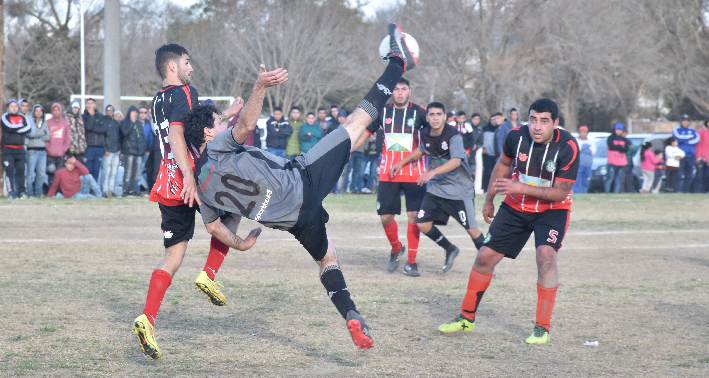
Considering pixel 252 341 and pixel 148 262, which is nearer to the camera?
pixel 252 341

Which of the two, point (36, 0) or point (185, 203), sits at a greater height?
point (36, 0)

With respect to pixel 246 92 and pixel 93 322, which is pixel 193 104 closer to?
pixel 93 322

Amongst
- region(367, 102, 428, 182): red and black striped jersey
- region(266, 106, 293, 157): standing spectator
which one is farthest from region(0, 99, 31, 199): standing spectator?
region(367, 102, 428, 182): red and black striped jersey

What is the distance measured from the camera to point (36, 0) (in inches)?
1452

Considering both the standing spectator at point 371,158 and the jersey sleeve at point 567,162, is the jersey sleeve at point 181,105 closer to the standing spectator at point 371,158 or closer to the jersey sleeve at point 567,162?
the jersey sleeve at point 567,162

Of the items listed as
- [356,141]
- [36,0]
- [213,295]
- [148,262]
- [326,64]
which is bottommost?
[148,262]

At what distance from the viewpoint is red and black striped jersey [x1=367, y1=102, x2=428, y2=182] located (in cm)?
829

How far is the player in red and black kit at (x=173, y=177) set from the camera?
4734 millimetres

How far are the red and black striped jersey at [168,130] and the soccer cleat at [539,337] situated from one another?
2.77 m

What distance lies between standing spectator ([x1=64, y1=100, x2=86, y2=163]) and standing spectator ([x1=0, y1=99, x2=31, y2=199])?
2.83 feet

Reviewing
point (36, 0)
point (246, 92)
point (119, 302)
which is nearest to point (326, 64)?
point (246, 92)

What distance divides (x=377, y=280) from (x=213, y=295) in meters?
2.72

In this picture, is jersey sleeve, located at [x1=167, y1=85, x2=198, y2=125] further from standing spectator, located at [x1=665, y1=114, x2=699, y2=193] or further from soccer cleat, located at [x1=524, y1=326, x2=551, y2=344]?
standing spectator, located at [x1=665, y1=114, x2=699, y2=193]

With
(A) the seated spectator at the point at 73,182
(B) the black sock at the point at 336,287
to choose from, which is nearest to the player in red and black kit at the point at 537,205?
(B) the black sock at the point at 336,287
